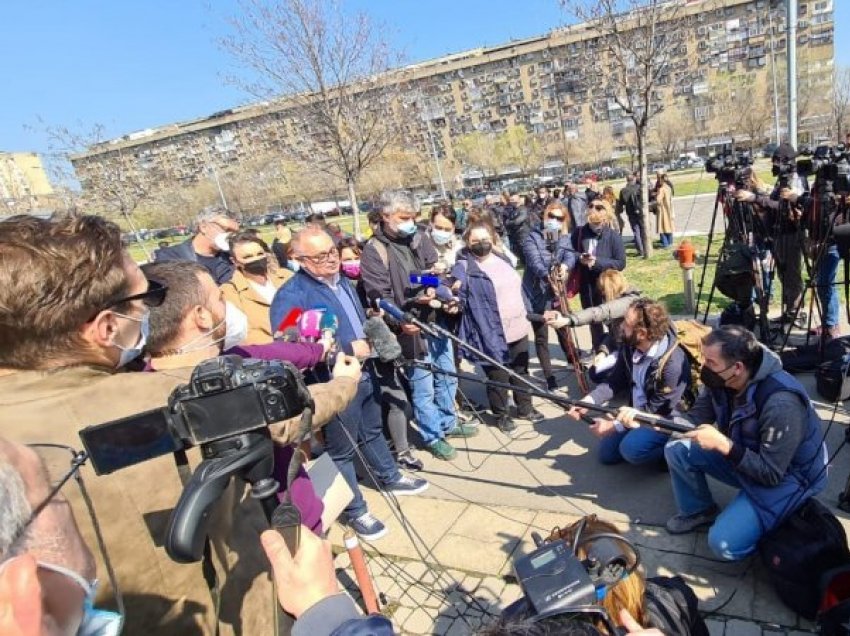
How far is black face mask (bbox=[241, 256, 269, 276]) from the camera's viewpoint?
3725 millimetres

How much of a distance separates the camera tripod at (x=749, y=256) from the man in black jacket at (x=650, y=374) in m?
1.81

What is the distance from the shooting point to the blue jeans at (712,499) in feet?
8.09

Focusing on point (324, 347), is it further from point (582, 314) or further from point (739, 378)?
point (582, 314)

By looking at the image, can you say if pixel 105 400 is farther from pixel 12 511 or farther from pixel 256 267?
pixel 256 267

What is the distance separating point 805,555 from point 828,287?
3365mm

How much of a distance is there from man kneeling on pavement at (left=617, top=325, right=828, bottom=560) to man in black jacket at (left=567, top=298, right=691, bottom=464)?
0.69 meters

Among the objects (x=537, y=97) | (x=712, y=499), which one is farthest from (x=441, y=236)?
(x=537, y=97)

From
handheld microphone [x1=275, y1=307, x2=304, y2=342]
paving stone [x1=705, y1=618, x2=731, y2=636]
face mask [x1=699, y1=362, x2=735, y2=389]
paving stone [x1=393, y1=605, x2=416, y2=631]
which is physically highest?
handheld microphone [x1=275, y1=307, x2=304, y2=342]

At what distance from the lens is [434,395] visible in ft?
14.8

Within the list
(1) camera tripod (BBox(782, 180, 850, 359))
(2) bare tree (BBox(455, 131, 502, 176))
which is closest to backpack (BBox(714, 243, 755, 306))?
(1) camera tripod (BBox(782, 180, 850, 359))

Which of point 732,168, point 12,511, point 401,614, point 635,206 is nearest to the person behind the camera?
point 12,511

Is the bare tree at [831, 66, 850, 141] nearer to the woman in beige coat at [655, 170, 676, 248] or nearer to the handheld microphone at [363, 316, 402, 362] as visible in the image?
the woman in beige coat at [655, 170, 676, 248]

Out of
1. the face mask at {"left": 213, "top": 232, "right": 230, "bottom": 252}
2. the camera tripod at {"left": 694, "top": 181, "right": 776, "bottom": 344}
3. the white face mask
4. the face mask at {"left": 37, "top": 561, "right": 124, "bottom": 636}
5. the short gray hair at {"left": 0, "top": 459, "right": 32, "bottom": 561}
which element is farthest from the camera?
the face mask at {"left": 213, "top": 232, "right": 230, "bottom": 252}

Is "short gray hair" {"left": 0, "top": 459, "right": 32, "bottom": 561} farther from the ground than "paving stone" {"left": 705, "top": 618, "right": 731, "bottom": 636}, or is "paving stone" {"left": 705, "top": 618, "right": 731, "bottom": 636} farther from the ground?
"short gray hair" {"left": 0, "top": 459, "right": 32, "bottom": 561}
